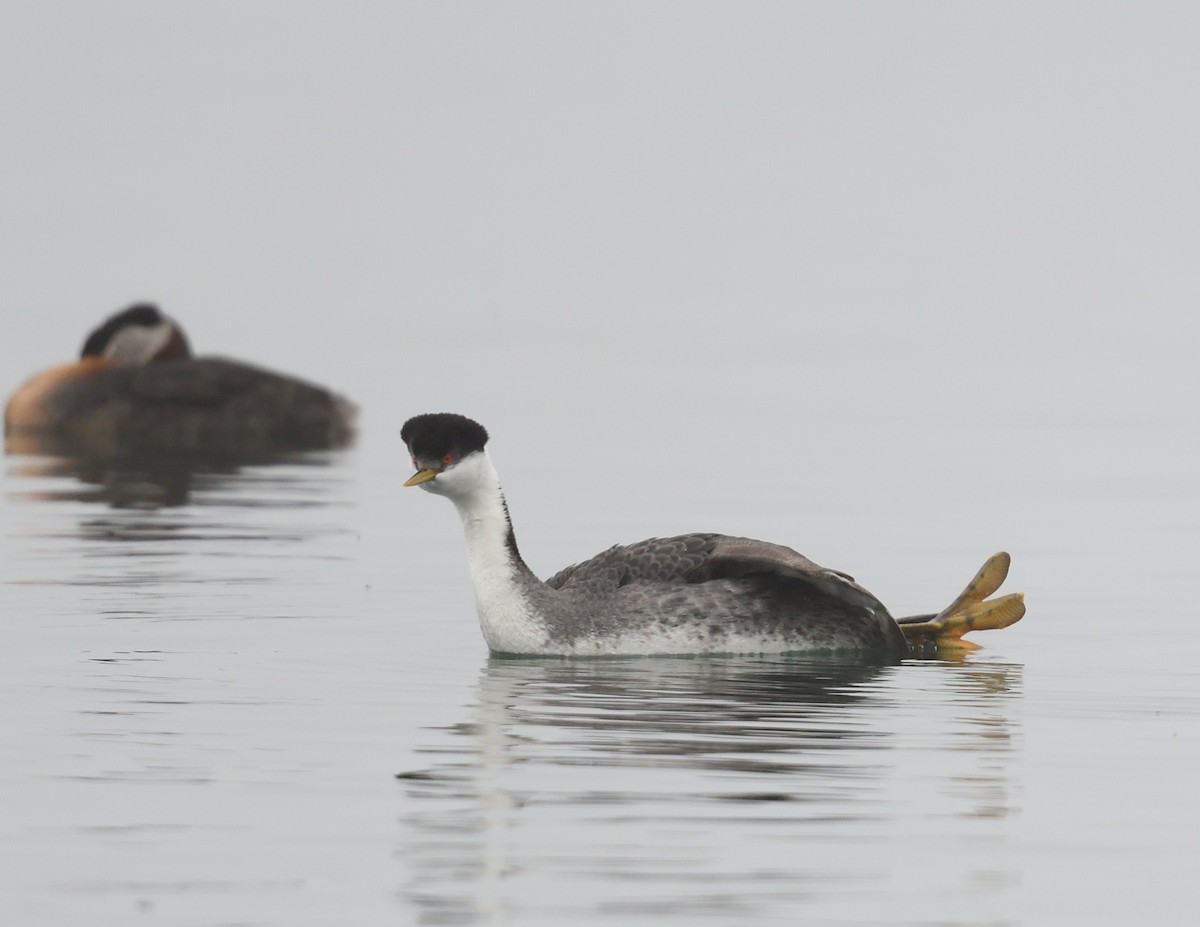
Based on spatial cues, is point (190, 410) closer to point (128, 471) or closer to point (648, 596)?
point (128, 471)

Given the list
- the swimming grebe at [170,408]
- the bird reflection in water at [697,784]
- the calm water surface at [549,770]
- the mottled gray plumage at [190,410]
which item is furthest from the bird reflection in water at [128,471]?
the bird reflection in water at [697,784]

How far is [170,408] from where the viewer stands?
1302 inches

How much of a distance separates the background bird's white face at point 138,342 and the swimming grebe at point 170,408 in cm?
9

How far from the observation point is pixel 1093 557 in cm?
2092

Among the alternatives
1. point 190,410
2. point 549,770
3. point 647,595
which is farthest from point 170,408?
Result: point 549,770

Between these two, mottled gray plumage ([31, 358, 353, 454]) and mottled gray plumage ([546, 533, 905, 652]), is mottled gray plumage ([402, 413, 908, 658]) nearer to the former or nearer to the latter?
mottled gray plumage ([546, 533, 905, 652])

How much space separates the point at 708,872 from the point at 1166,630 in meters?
7.72

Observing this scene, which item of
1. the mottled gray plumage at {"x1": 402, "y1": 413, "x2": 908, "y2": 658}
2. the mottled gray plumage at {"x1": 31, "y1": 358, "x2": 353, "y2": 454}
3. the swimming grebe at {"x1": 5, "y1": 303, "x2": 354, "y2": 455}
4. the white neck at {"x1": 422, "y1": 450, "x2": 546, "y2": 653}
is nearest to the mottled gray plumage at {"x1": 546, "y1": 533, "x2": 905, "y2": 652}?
the mottled gray plumage at {"x1": 402, "y1": 413, "x2": 908, "y2": 658}

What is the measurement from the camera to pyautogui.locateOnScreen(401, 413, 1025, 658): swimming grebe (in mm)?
14727

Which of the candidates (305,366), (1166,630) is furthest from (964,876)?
(305,366)

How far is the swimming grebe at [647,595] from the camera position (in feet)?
48.3

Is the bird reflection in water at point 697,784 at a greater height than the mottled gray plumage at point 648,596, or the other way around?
the mottled gray plumage at point 648,596

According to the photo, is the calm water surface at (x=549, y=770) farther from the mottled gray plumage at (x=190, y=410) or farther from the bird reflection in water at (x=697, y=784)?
the mottled gray plumage at (x=190, y=410)

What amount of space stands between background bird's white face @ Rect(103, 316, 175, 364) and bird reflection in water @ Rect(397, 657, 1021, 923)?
20546 millimetres
